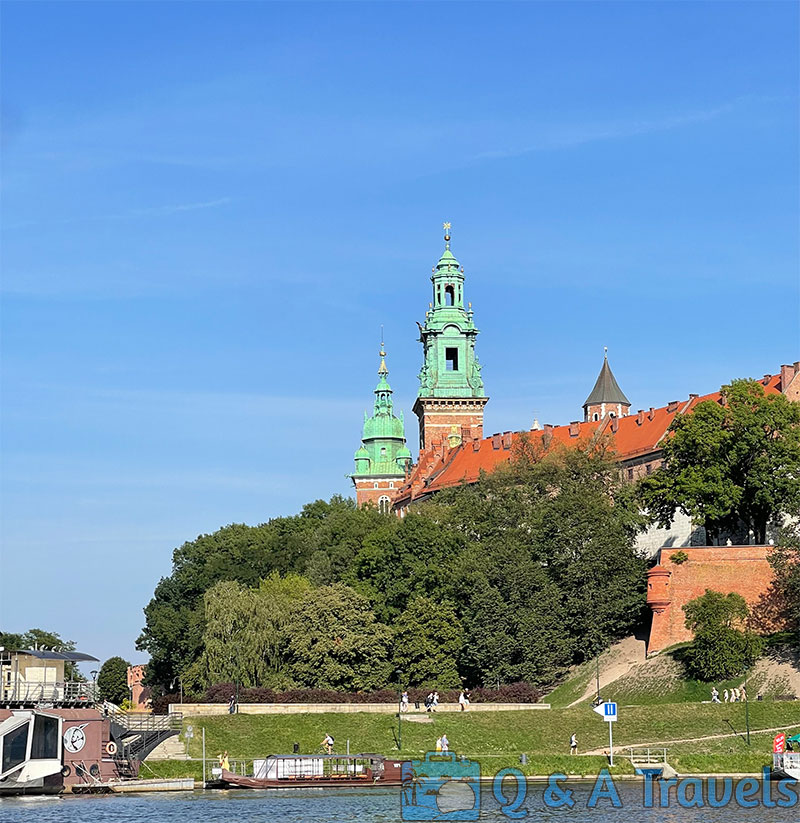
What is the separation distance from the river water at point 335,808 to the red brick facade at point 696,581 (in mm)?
24636

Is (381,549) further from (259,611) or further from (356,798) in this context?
(356,798)

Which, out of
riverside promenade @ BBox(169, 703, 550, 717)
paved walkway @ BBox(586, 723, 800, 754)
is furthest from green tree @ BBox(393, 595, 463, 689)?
paved walkway @ BBox(586, 723, 800, 754)

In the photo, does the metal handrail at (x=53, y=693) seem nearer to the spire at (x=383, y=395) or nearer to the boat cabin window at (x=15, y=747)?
the boat cabin window at (x=15, y=747)

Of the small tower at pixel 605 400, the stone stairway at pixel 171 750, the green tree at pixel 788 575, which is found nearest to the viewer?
the stone stairway at pixel 171 750

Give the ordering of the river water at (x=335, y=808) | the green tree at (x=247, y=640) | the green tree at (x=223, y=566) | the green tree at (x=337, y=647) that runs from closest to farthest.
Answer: the river water at (x=335, y=808) → the green tree at (x=337, y=647) → the green tree at (x=247, y=640) → the green tree at (x=223, y=566)

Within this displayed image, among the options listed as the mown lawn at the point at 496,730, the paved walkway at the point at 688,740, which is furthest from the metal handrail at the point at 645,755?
the mown lawn at the point at 496,730

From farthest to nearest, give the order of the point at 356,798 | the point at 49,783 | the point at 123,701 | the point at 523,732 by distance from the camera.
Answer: the point at 123,701, the point at 523,732, the point at 49,783, the point at 356,798

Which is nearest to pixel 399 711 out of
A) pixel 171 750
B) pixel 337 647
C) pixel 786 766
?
pixel 337 647

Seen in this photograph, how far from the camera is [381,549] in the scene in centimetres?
9594

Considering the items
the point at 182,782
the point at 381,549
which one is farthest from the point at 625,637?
the point at 182,782

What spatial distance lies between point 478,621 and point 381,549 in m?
9.27

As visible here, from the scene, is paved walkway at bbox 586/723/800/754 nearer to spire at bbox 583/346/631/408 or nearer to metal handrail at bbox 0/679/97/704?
metal handrail at bbox 0/679/97/704

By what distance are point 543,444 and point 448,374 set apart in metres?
42.1

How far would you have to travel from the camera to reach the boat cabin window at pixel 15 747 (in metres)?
65.1
